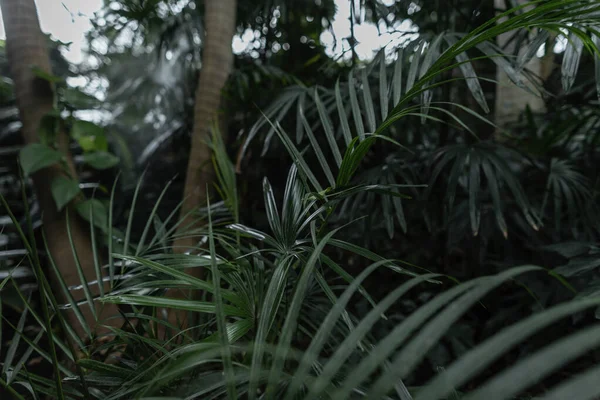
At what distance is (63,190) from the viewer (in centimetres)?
111

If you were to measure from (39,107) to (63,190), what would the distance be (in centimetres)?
28

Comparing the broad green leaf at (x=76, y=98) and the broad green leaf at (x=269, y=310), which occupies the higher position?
the broad green leaf at (x=76, y=98)

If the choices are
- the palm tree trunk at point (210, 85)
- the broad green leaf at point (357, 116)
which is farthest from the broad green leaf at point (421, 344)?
the palm tree trunk at point (210, 85)

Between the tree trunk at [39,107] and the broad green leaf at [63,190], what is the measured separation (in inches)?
1.9

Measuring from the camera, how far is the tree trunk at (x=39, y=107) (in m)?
1.14

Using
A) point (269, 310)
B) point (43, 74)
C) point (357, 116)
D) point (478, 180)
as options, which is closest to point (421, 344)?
point (269, 310)

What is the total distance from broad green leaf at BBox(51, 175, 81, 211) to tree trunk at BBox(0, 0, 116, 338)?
49mm

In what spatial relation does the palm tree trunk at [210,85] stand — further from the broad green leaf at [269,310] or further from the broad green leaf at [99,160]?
the broad green leaf at [269,310]

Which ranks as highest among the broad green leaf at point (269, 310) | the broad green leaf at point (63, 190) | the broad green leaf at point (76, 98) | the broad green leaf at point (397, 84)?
the broad green leaf at point (397, 84)

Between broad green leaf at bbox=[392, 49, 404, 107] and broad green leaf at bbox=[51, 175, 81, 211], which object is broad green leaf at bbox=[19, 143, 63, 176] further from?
broad green leaf at bbox=[392, 49, 404, 107]

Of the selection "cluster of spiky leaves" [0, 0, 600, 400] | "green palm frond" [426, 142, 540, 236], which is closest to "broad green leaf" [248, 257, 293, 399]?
"cluster of spiky leaves" [0, 0, 600, 400]

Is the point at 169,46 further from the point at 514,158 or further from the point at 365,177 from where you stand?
the point at 514,158

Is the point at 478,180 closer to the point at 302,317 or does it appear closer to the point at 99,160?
the point at 302,317

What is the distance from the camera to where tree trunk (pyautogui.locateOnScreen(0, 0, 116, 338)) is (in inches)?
44.9
